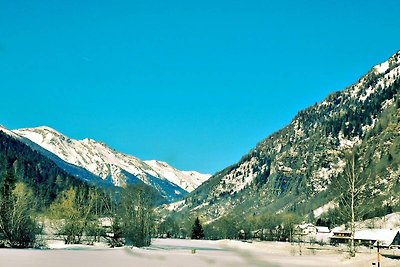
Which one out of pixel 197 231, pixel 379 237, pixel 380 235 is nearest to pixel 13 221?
pixel 379 237

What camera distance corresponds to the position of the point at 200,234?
18838 centimetres

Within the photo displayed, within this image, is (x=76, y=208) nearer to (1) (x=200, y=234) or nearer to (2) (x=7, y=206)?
(2) (x=7, y=206)

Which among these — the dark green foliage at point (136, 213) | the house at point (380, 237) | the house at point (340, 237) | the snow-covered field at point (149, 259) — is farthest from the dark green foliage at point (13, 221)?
the house at point (340, 237)

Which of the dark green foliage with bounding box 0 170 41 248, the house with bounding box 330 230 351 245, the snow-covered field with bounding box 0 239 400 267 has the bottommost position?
the house with bounding box 330 230 351 245

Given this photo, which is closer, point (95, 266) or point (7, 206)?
point (95, 266)

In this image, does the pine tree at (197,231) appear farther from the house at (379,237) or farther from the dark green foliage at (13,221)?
the dark green foliage at (13,221)

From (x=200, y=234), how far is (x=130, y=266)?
145m

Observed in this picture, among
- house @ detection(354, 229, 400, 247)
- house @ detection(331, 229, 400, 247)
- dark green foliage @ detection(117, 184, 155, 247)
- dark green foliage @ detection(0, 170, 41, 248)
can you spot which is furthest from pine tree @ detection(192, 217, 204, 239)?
dark green foliage @ detection(0, 170, 41, 248)

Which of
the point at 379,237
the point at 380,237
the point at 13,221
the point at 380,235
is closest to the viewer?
the point at 13,221

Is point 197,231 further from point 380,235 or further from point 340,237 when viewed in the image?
point 380,235

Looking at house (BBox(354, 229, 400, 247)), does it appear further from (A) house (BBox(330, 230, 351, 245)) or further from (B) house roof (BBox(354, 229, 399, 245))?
(A) house (BBox(330, 230, 351, 245))

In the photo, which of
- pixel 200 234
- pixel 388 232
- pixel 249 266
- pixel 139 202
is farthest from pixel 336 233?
pixel 249 266

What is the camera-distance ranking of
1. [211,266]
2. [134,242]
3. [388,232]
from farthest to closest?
[388,232], [134,242], [211,266]

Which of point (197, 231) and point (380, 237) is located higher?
point (380, 237)
